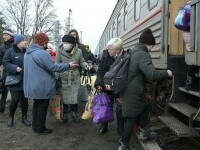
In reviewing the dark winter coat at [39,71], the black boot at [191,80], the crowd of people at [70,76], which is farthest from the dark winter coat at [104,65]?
the black boot at [191,80]

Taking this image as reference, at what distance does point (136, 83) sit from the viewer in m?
5.02

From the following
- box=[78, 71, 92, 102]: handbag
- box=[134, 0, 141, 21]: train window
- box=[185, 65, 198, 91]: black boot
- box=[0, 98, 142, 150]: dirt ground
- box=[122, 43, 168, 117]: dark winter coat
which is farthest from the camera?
box=[134, 0, 141, 21]: train window

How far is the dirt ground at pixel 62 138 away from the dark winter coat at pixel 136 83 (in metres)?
0.88

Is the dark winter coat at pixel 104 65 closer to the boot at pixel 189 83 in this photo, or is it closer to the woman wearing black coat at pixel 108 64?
the woman wearing black coat at pixel 108 64

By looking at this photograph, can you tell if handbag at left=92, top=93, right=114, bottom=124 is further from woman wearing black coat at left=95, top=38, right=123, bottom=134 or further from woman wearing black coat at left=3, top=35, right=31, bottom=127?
woman wearing black coat at left=3, top=35, right=31, bottom=127

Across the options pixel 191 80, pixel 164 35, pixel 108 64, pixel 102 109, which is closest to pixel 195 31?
pixel 191 80

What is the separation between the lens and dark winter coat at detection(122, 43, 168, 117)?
491 cm

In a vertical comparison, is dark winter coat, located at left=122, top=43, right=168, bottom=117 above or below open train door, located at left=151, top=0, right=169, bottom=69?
below

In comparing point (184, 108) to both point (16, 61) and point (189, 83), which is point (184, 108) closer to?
point (189, 83)

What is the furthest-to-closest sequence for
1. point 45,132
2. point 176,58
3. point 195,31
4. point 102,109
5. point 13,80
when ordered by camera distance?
point 13,80 < point 45,132 < point 102,109 < point 176,58 < point 195,31

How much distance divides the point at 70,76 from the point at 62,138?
49.7 inches

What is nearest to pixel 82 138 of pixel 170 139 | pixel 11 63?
pixel 170 139

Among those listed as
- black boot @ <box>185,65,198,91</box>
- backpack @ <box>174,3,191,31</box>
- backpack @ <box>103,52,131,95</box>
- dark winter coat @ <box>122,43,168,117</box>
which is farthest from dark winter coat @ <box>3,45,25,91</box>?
backpack @ <box>174,3,191,31</box>

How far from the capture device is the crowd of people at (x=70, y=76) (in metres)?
5.02
